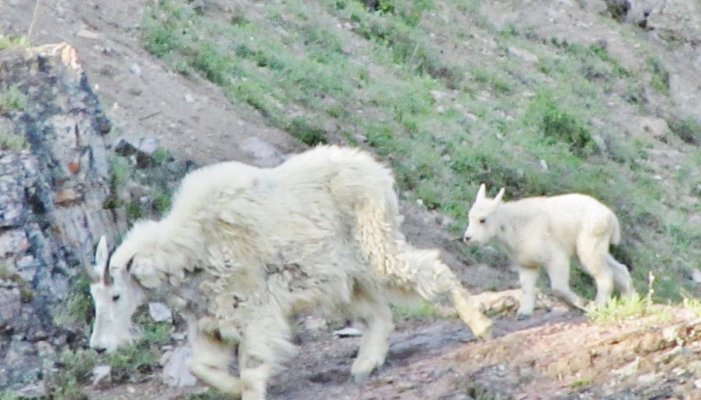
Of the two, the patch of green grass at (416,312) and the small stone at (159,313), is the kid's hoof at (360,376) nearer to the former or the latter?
the patch of green grass at (416,312)

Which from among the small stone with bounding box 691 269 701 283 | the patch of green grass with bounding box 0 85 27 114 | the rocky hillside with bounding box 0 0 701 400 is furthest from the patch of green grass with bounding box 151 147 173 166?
the small stone with bounding box 691 269 701 283

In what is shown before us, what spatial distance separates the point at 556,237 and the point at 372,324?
8.64ft

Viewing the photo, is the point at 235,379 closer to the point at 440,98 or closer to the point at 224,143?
the point at 224,143

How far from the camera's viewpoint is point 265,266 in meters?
10.2

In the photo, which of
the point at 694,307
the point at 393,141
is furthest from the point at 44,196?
the point at 393,141

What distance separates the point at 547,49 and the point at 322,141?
8.06 m

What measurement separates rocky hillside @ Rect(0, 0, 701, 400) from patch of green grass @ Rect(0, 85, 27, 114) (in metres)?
0.02

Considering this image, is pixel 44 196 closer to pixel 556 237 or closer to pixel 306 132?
pixel 556 237

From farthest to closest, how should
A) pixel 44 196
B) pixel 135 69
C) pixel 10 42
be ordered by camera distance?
pixel 135 69 → pixel 10 42 → pixel 44 196

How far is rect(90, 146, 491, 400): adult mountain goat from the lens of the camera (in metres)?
10.0

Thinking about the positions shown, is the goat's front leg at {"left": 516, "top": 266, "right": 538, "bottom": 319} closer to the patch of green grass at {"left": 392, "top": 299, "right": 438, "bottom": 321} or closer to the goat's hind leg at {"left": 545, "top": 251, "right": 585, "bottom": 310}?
the goat's hind leg at {"left": 545, "top": 251, "right": 585, "bottom": 310}

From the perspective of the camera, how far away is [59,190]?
12.5 metres

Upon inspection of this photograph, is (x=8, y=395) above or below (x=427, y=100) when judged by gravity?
above

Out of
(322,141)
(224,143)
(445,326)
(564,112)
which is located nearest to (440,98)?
(564,112)
